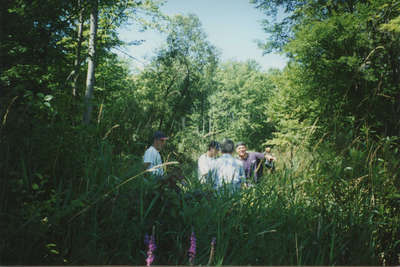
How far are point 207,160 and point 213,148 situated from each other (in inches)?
12.1

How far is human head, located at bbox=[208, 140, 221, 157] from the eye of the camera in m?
3.45

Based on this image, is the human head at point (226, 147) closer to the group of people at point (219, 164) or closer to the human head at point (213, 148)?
the group of people at point (219, 164)

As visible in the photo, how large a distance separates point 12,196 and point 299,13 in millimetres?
13598

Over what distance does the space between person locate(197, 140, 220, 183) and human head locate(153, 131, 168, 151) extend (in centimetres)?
53

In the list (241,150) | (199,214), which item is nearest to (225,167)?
(199,214)

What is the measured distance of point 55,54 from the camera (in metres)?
3.21

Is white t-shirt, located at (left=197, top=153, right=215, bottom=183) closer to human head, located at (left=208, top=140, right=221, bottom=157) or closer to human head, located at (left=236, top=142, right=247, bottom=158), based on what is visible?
human head, located at (left=208, top=140, right=221, bottom=157)

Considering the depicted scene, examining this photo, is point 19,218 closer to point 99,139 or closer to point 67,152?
point 67,152

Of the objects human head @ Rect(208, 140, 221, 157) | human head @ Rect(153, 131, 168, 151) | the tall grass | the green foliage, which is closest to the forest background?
the tall grass

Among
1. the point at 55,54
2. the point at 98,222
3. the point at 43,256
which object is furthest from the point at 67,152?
the point at 55,54

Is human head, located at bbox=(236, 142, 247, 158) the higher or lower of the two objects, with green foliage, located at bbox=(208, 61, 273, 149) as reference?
lower

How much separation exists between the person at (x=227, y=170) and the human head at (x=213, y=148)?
0.10 meters

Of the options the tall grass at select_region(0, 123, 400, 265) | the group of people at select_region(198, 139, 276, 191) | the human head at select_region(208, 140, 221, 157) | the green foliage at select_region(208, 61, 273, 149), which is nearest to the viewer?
the tall grass at select_region(0, 123, 400, 265)

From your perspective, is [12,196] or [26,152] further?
[26,152]
